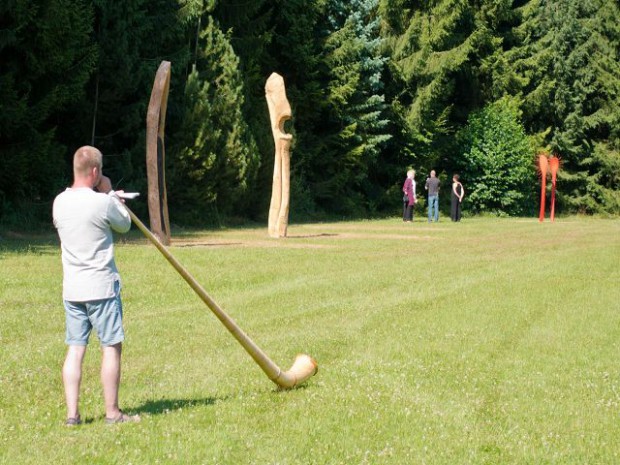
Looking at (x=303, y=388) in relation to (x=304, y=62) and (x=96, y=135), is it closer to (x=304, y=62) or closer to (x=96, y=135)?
(x=96, y=135)

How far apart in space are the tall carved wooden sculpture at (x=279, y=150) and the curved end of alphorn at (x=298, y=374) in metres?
16.3

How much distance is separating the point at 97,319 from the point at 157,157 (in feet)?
46.8

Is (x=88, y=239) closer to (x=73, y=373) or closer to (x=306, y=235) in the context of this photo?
(x=73, y=373)

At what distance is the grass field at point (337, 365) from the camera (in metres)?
5.93

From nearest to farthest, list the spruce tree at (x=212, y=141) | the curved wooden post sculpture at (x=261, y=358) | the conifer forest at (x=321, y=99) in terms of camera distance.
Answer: the curved wooden post sculpture at (x=261, y=358) < the conifer forest at (x=321, y=99) < the spruce tree at (x=212, y=141)

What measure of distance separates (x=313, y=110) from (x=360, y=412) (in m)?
33.3

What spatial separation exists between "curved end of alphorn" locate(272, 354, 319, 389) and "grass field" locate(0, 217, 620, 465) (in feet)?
0.38

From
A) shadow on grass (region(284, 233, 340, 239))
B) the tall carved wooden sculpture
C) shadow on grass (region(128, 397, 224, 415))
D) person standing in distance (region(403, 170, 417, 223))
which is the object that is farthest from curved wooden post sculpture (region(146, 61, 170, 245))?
person standing in distance (region(403, 170, 417, 223))

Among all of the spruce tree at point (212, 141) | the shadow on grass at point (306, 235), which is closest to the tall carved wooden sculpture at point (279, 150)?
the shadow on grass at point (306, 235)

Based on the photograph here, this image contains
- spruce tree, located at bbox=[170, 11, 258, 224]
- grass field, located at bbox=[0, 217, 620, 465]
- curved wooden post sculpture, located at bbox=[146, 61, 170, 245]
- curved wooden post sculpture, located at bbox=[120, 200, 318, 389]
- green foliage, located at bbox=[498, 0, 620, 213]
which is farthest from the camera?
green foliage, located at bbox=[498, 0, 620, 213]

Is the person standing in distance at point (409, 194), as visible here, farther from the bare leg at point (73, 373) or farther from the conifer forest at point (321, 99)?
the bare leg at point (73, 373)

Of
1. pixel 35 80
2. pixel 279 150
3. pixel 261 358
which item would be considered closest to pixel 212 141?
pixel 279 150

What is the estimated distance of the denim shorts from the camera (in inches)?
243

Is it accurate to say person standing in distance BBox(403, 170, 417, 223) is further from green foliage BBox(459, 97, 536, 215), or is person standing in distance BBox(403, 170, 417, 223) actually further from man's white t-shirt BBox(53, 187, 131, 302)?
man's white t-shirt BBox(53, 187, 131, 302)
